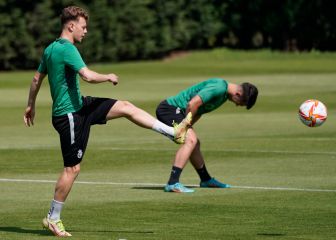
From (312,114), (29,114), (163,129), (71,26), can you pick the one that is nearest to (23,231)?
(29,114)

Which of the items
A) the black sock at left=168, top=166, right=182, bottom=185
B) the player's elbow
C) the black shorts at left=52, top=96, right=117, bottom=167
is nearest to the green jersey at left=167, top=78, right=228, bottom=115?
the black sock at left=168, top=166, right=182, bottom=185

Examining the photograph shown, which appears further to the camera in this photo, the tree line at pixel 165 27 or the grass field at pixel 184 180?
the tree line at pixel 165 27

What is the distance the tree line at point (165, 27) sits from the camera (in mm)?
58750

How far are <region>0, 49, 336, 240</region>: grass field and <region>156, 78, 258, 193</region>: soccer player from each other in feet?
1.01

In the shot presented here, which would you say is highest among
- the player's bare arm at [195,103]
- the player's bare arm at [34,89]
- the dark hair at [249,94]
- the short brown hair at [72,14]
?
the short brown hair at [72,14]

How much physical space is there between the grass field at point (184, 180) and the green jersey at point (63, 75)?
4.18 feet

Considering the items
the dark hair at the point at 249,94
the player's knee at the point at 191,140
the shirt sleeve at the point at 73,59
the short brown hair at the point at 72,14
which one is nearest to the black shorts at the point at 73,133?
the shirt sleeve at the point at 73,59

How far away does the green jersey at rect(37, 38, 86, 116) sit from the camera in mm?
11062

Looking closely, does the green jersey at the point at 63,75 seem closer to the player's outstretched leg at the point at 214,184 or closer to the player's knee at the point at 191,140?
the player's knee at the point at 191,140

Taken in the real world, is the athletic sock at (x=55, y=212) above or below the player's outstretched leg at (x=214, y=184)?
→ above

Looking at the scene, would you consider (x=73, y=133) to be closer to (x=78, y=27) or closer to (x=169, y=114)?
(x=78, y=27)

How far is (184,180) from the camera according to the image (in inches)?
641

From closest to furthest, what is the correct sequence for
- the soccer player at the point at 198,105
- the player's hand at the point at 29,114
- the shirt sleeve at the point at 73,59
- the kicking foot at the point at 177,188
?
the shirt sleeve at the point at 73,59 → the player's hand at the point at 29,114 → the soccer player at the point at 198,105 → the kicking foot at the point at 177,188

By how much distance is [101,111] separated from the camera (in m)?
11.4
